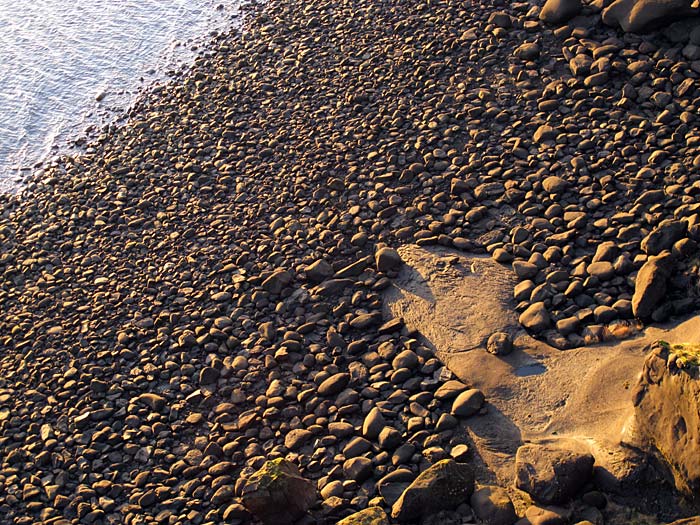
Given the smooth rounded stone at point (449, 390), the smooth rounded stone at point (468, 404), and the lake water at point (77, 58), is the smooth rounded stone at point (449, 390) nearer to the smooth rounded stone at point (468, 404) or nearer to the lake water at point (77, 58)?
the smooth rounded stone at point (468, 404)

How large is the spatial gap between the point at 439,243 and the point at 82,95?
9.48 meters

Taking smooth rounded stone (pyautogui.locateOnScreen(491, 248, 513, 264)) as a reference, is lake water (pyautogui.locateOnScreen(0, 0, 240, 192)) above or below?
above

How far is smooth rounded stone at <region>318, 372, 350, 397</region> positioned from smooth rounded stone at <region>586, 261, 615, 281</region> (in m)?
2.92

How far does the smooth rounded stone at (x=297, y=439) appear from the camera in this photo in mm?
7770

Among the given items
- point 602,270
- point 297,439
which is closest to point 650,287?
point 602,270

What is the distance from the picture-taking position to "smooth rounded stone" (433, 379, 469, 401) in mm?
7777

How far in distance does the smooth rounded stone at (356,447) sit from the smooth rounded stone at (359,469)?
0.11 m

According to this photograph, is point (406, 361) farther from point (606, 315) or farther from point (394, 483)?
point (606, 315)

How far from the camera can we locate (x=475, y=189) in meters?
10.2

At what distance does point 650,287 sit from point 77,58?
44.7 feet

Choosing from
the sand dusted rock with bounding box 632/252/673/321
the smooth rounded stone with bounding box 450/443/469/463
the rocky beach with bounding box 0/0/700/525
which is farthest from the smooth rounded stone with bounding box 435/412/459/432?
the sand dusted rock with bounding box 632/252/673/321

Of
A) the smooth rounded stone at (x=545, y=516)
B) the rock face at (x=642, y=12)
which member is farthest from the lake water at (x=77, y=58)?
the smooth rounded stone at (x=545, y=516)

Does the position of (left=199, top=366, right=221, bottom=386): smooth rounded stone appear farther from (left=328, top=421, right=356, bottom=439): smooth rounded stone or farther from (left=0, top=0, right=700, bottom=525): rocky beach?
(left=328, top=421, right=356, bottom=439): smooth rounded stone

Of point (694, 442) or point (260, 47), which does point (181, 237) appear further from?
point (694, 442)
